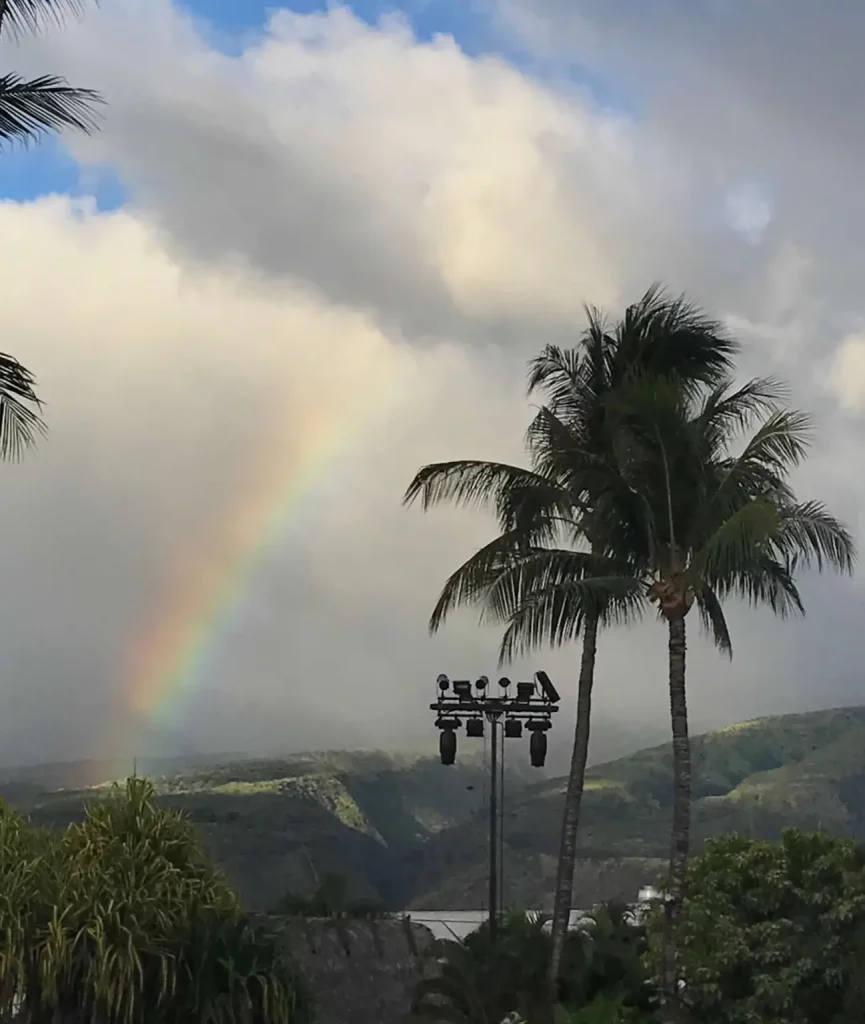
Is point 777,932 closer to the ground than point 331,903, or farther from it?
farther from it

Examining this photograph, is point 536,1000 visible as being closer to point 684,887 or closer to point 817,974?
point 684,887

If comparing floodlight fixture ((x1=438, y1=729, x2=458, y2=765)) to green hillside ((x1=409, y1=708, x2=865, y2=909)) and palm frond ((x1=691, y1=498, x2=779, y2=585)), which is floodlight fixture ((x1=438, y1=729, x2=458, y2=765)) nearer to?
palm frond ((x1=691, y1=498, x2=779, y2=585))

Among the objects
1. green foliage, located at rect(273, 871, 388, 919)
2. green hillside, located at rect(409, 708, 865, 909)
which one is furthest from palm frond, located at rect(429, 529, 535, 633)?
green hillside, located at rect(409, 708, 865, 909)

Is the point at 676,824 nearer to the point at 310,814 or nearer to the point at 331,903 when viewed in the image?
the point at 331,903

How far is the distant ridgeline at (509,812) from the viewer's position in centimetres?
7862

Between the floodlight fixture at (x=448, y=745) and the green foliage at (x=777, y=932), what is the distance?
17.0 feet

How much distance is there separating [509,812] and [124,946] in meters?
100

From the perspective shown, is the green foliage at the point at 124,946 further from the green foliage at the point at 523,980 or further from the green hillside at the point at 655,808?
the green hillside at the point at 655,808

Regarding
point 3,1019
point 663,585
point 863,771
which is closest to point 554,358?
point 663,585

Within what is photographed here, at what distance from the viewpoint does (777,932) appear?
43.4 feet

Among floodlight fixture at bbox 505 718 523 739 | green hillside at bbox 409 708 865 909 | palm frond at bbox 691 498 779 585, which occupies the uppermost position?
palm frond at bbox 691 498 779 585

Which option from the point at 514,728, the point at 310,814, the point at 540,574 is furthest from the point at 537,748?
the point at 310,814

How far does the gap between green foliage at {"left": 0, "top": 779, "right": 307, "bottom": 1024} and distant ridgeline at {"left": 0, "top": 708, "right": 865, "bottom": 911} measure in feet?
174

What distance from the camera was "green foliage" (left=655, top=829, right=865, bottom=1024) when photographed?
1279 cm
